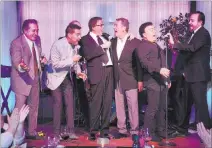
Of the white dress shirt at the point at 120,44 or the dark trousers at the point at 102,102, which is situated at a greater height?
the white dress shirt at the point at 120,44

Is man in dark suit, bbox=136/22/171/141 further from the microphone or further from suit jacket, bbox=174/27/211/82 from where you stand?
the microphone

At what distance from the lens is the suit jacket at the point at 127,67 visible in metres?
4.37

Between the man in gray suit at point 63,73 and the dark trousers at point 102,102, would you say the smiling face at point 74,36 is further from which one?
the dark trousers at point 102,102

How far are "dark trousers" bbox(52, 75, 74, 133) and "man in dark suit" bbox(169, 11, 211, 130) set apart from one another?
1.32 metres

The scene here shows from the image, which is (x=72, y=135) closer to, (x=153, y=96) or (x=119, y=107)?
(x=119, y=107)

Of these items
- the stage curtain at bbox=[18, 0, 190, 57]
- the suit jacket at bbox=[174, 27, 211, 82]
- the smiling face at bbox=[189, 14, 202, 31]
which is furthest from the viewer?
the stage curtain at bbox=[18, 0, 190, 57]

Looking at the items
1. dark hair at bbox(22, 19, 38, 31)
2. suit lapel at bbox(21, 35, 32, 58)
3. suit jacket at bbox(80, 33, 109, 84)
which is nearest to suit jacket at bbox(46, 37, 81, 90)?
suit jacket at bbox(80, 33, 109, 84)

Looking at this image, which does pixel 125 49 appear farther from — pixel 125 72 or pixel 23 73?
pixel 23 73

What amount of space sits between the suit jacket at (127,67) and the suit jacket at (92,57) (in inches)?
7.7

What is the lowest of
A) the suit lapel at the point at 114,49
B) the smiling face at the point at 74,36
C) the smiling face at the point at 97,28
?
the suit lapel at the point at 114,49

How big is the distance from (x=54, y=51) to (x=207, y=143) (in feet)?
6.94

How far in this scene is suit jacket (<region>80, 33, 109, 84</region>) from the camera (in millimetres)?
4312

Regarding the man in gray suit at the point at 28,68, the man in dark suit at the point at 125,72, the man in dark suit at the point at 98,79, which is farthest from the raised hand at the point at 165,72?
the man in gray suit at the point at 28,68

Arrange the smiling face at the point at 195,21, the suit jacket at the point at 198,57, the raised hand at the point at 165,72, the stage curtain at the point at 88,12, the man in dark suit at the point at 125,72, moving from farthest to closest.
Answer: the stage curtain at the point at 88,12 < the man in dark suit at the point at 125,72 < the smiling face at the point at 195,21 < the suit jacket at the point at 198,57 < the raised hand at the point at 165,72
